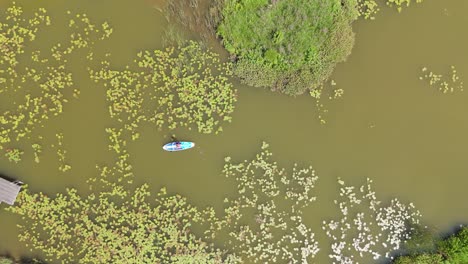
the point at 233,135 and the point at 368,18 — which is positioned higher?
the point at 368,18

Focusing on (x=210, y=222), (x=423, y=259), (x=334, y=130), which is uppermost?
(x=334, y=130)

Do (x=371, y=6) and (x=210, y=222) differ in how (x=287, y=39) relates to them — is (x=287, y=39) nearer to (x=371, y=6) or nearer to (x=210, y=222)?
(x=371, y=6)

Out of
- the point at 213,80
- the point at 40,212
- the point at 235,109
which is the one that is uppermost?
the point at 213,80

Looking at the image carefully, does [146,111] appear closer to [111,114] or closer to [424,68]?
[111,114]

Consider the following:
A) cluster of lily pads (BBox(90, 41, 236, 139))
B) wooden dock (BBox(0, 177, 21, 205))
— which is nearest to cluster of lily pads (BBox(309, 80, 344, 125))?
cluster of lily pads (BBox(90, 41, 236, 139))

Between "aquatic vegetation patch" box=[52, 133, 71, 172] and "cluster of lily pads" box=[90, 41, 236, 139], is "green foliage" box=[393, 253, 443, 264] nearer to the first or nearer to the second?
"cluster of lily pads" box=[90, 41, 236, 139]

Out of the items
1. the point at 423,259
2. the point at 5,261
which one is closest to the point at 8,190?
the point at 5,261

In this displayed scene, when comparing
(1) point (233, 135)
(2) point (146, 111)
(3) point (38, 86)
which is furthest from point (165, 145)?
(3) point (38, 86)
